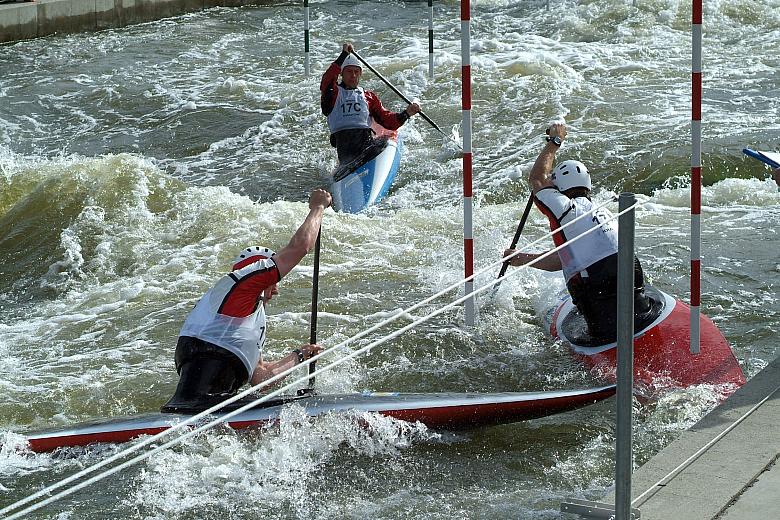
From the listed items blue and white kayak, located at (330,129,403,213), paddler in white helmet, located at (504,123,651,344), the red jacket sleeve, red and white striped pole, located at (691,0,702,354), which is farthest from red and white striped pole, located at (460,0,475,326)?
the red jacket sleeve

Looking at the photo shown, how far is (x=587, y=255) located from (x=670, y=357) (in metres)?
0.60

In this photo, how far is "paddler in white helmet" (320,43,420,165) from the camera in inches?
343

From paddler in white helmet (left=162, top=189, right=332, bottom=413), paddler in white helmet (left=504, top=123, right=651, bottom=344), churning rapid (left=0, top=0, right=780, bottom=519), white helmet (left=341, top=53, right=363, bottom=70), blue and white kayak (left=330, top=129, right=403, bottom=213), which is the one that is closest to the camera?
churning rapid (left=0, top=0, right=780, bottom=519)

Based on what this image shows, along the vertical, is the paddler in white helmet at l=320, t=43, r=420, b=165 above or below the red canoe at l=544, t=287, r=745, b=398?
above

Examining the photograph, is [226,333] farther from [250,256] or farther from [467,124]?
[467,124]

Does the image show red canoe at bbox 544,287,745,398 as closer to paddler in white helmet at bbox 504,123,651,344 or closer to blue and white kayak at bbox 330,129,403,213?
paddler in white helmet at bbox 504,123,651,344

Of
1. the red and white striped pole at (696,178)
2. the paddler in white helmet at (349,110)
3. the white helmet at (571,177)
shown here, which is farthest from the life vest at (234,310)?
the paddler in white helmet at (349,110)

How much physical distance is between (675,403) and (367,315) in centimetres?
212

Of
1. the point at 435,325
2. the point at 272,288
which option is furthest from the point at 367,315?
the point at 272,288

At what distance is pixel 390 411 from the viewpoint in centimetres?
449

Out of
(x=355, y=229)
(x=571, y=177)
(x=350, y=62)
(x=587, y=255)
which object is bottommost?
(x=355, y=229)

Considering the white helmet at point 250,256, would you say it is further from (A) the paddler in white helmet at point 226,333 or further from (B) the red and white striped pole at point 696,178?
(B) the red and white striped pole at point 696,178

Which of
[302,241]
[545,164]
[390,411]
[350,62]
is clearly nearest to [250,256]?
[302,241]

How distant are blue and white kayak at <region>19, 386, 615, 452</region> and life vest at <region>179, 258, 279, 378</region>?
0.26 meters
